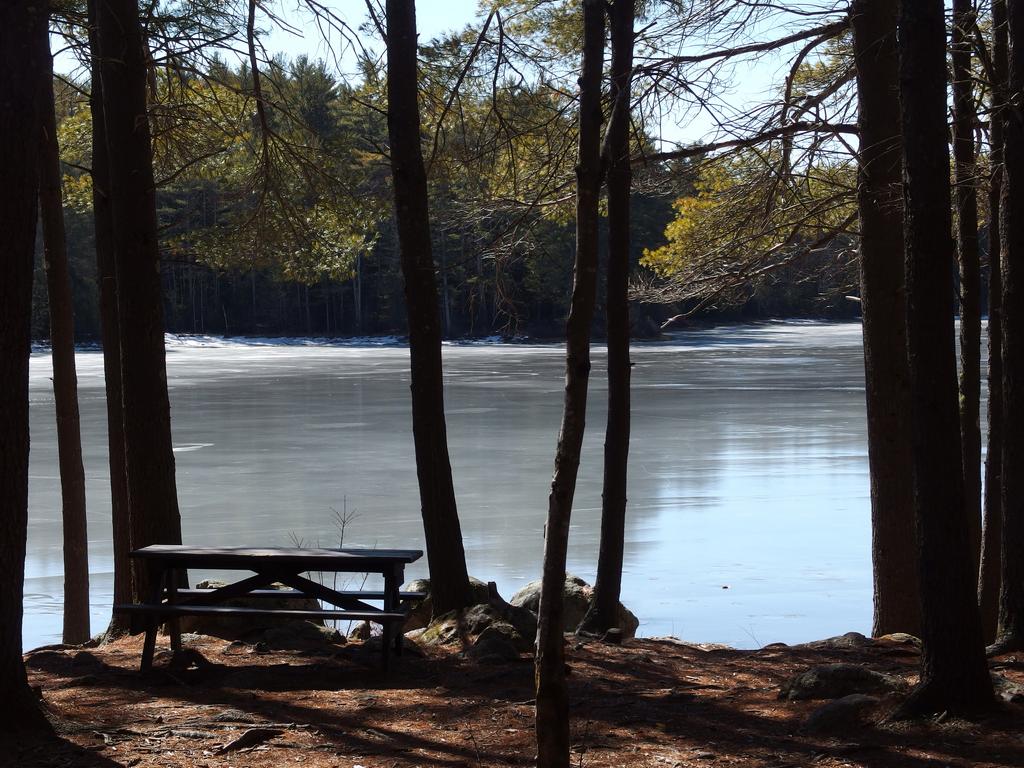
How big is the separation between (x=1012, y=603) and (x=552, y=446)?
12.7 m

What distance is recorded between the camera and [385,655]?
19.8ft

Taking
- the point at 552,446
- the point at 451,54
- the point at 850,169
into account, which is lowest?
the point at 552,446

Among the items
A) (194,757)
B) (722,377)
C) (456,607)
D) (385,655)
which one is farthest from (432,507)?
(722,377)

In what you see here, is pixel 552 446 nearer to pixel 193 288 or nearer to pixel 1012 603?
pixel 1012 603

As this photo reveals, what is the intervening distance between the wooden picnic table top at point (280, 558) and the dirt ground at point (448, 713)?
1.76 ft

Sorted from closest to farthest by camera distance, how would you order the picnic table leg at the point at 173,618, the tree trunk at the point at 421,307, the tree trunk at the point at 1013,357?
1. the tree trunk at the point at 1013,357
2. the picnic table leg at the point at 173,618
3. the tree trunk at the point at 421,307

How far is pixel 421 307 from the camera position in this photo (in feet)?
23.5

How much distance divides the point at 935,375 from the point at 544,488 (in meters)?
10.5

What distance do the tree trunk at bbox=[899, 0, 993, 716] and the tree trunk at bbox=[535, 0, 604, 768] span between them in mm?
1394

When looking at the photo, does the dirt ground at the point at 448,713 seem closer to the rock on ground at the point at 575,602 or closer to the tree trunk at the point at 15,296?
the tree trunk at the point at 15,296

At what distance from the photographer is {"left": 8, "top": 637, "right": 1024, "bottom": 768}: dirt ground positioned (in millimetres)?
4473

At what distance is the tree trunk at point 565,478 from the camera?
12.7 feet

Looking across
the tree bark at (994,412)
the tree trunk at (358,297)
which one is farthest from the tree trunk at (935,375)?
the tree trunk at (358,297)

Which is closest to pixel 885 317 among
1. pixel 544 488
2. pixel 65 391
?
pixel 65 391
